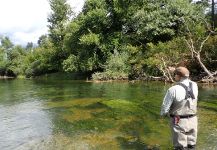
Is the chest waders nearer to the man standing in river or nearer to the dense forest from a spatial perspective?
the man standing in river

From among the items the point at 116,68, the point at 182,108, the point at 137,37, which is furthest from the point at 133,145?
the point at 137,37

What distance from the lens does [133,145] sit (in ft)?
38.1

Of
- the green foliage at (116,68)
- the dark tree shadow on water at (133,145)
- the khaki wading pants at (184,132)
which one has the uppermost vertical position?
the green foliage at (116,68)

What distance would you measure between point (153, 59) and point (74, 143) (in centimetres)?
2871

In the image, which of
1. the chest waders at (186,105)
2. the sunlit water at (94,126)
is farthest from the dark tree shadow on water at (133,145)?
the chest waders at (186,105)

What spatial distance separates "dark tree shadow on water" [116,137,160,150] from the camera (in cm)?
1124

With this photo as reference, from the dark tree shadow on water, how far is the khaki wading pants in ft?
6.85

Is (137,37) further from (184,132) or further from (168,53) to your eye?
(184,132)

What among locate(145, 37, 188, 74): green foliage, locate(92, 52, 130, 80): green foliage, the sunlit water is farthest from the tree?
the sunlit water

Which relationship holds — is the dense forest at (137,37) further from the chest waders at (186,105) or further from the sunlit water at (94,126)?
the chest waders at (186,105)

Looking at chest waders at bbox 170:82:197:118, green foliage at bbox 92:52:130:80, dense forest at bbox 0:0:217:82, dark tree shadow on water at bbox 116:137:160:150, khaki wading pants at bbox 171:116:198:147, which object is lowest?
dark tree shadow on water at bbox 116:137:160:150

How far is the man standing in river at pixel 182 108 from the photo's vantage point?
889cm

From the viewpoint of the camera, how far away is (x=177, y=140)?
9102 mm

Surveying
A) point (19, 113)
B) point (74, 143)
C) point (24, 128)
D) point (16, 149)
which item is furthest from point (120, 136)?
point (19, 113)
